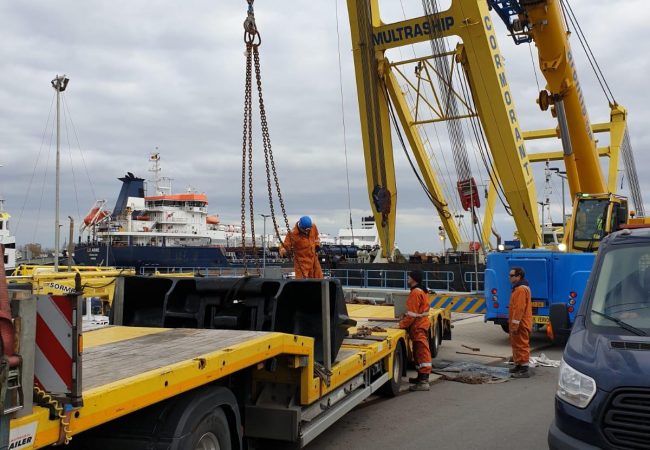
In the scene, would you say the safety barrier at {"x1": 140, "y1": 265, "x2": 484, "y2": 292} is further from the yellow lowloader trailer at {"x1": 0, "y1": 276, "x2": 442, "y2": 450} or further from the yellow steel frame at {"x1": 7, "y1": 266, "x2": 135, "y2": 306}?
the yellow lowloader trailer at {"x1": 0, "y1": 276, "x2": 442, "y2": 450}

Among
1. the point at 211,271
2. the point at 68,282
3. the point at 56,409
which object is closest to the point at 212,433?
the point at 56,409

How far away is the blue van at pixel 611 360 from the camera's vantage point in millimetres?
3311

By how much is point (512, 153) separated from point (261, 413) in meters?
15.6

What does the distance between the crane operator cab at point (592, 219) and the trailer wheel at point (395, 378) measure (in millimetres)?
6523

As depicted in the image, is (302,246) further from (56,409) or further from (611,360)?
(56,409)

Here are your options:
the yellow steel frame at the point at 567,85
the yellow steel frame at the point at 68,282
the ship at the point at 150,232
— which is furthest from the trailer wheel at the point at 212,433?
the ship at the point at 150,232

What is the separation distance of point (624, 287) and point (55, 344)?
12.4 ft

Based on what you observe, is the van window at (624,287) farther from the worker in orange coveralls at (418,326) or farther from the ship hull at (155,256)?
the ship hull at (155,256)

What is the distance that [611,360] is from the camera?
3490mm

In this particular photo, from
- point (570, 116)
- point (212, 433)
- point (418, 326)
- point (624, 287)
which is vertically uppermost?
point (570, 116)

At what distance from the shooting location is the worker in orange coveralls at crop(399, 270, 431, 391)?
774 cm

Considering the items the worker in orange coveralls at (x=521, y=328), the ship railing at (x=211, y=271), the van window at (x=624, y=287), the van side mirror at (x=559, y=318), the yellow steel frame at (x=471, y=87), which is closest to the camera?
the van window at (x=624, y=287)

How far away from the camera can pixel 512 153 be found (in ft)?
59.7

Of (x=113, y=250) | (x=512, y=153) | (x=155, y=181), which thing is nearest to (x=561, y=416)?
(x=512, y=153)
